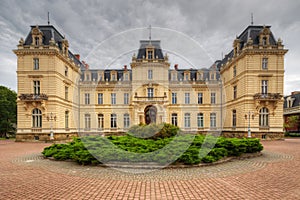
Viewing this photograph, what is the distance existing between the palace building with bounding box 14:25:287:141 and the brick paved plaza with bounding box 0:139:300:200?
14.4m

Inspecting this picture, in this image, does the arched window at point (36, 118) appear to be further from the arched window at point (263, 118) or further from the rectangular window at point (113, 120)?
the arched window at point (263, 118)

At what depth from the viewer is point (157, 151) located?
29.2 feet

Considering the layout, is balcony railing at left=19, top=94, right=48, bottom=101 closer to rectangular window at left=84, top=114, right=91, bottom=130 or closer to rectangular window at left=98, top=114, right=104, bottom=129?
rectangular window at left=84, top=114, right=91, bottom=130

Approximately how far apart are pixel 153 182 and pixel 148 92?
23.6 meters

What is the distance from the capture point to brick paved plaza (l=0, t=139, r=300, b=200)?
521cm

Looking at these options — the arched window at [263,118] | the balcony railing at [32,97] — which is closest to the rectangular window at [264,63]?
the arched window at [263,118]

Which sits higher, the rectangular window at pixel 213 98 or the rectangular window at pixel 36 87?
the rectangular window at pixel 36 87

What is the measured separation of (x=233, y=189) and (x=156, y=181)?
9.17ft

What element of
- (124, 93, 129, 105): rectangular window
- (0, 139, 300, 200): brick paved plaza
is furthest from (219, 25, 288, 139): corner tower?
(124, 93, 129, 105): rectangular window

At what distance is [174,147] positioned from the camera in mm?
9102

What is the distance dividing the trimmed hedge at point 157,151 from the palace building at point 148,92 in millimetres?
11646

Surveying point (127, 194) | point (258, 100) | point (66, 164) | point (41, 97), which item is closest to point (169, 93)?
point (258, 100)

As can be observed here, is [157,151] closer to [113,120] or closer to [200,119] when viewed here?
[113,120]

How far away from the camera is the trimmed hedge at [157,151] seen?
Answer: 8273 millimetres
